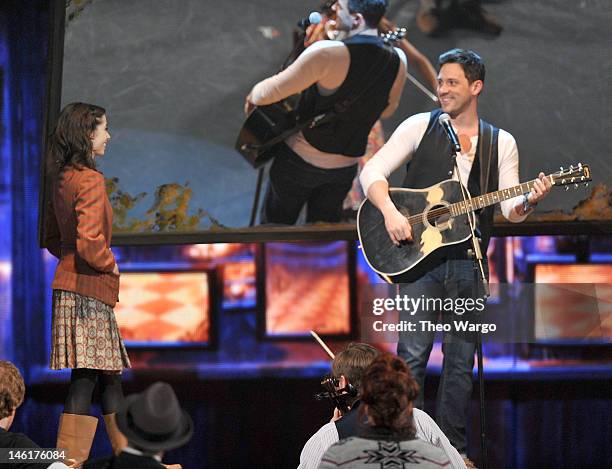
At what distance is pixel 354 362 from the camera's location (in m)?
3.83

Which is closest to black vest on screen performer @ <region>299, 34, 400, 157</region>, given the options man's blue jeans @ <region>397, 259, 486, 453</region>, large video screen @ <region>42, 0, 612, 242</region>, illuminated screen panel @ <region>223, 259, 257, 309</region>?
large video screen @ <region>42, 0, 612, 242</region>

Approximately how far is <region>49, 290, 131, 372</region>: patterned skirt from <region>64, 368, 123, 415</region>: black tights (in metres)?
0.07

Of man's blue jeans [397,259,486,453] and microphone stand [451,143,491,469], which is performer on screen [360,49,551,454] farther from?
microphone stand [451,143,491,469]

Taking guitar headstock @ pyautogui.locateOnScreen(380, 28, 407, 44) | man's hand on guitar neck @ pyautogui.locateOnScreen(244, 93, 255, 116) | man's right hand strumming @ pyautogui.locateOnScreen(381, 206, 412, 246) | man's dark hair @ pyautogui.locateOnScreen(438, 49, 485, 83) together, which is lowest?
man's right hand strumming @ pyautogui.locateOnScreen(381, 206, 412, 246)

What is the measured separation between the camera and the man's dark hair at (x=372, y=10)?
590 centimetres

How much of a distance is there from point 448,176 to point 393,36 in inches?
39.1

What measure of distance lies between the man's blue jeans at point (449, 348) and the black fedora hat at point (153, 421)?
2.51 meters

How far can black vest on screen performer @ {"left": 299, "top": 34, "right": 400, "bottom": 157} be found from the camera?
5.92 m

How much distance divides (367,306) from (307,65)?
1.49 meters

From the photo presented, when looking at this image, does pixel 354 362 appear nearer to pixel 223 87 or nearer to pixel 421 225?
pixel 421 225

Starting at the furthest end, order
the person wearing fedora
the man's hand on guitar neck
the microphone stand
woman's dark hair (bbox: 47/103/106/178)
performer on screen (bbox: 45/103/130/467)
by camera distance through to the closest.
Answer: the man's hand on guitar neck < the microphone stand < woman's dark hair (bbox: 47/103/106/178) < performer on screen (bbox: 45/103/130/467) < the person wearing fedora

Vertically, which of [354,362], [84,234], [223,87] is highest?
[223,87]

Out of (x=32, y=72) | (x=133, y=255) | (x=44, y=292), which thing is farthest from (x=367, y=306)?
(x=32, y=72)

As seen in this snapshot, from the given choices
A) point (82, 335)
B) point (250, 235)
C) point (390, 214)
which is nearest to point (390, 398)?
point (82, 335)
